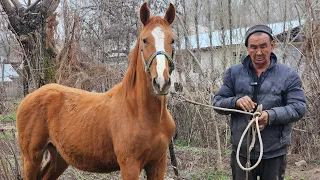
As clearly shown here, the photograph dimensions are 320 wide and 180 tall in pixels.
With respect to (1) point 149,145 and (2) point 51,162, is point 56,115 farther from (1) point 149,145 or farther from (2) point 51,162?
(1) point 149,145

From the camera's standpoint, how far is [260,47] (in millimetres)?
2820

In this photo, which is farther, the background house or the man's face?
the background house

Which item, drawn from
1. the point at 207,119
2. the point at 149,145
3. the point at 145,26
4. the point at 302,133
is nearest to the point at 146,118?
the point at 149,145

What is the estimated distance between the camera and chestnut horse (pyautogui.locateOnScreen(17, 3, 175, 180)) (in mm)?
3092

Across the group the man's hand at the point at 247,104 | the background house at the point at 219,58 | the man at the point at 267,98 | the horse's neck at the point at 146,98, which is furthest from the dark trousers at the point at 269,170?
the background house at the point at 219,58

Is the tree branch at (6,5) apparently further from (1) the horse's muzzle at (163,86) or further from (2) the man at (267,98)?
(2) the man at (267,98)

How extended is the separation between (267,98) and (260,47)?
0.39 metres

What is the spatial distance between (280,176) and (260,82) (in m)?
0.77

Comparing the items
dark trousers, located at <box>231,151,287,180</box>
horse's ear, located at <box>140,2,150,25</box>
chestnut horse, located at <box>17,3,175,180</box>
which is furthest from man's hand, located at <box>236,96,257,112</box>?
horse's ear, located at <box>140,2,150,25</box>

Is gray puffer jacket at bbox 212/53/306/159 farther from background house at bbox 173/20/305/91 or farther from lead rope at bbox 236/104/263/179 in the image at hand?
background house at bbox 173/20/305/91

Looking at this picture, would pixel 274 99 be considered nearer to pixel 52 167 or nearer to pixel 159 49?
pixel 159 49

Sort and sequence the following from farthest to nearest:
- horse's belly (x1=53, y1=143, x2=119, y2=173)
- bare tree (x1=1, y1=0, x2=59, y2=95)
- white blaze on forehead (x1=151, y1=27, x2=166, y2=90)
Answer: bare tree (x1=1, y1=0, x2=59, y2=95) < horse's belly (x1=53, y1=143, x2=119, y2=173) < white blaze on forehead (x1=151, y1=27, x2=166, y2=90)

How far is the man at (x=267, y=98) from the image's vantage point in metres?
2.77

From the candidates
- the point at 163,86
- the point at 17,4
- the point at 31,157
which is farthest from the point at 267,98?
the point at 17,4
